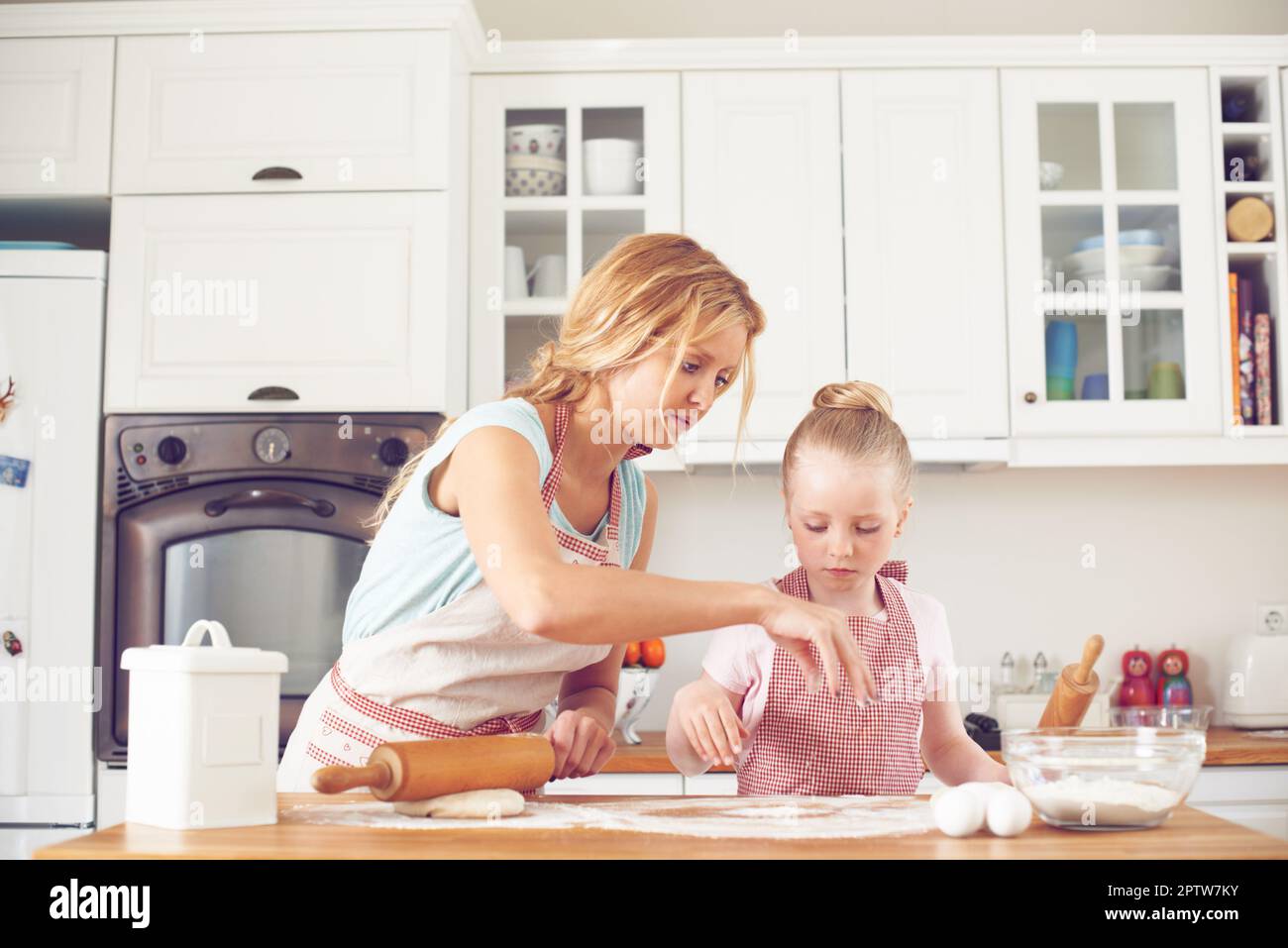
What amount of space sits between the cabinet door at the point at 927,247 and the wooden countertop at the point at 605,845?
1.70 meters

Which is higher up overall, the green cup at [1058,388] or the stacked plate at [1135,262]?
the stacked plate at [1135,262]

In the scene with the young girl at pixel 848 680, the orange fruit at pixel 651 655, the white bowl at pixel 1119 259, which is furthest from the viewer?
the white bowl at pixel 1119 259

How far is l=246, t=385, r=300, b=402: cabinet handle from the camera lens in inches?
96.5

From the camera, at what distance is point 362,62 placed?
8.25 feet

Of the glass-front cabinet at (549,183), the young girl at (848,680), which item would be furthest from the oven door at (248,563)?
the young girl at (848,680)

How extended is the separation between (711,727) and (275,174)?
1730 mm

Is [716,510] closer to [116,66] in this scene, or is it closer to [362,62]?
[362,62]

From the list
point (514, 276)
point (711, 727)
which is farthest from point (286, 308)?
point (711, 727)

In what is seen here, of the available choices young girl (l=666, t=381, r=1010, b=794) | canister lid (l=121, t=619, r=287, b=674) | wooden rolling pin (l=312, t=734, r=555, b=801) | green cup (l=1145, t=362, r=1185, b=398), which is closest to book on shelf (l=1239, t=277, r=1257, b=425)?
green cup (l=1145, t=362, r=1185, b=398)

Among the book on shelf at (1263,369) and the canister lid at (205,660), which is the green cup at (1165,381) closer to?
the book on shelf at (1263,369)

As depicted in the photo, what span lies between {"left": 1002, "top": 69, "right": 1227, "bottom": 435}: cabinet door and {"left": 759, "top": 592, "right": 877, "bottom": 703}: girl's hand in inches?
68.9

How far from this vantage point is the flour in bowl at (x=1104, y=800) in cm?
99

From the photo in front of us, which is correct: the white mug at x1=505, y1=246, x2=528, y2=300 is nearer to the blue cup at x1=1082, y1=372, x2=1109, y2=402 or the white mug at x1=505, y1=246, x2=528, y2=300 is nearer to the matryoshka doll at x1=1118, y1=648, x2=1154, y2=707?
the blue cup at x1=1082, y1=372, x2=1109, y2=402

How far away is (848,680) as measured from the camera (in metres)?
1.51
